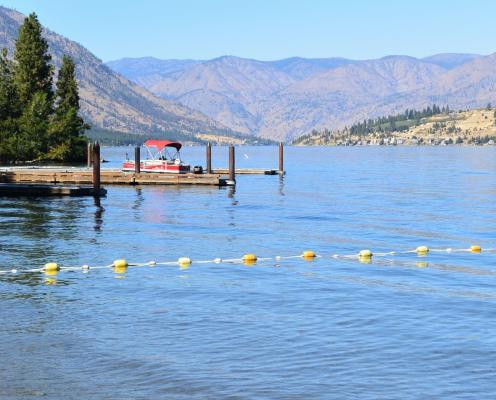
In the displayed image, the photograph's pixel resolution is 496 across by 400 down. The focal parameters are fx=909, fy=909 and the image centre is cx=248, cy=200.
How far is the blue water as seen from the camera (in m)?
21.7

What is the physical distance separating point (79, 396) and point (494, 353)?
438 inches

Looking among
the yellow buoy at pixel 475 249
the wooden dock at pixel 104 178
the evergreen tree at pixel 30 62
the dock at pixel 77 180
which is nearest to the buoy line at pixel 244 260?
the yellow buoy at pixel 475 249

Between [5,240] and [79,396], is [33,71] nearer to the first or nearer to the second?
[5,240]

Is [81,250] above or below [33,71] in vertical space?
below

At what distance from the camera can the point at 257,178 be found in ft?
415

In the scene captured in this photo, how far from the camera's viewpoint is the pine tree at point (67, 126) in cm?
14400

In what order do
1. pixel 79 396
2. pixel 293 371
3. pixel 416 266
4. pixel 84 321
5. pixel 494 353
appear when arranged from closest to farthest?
pixel 79 396, pixel 293 371, pixel 494 353, pixel 84 321, pixel 416 266

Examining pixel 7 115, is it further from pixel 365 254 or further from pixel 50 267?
pixel 50 267

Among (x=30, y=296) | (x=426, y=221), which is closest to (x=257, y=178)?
(x=426, y=221)

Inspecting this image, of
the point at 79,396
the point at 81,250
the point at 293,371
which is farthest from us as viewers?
the point at 81,250

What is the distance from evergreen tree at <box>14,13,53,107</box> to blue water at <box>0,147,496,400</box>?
9319 centimetres

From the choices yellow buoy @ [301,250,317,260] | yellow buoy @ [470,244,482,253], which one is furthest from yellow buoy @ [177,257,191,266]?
yellow buoy @ [470,244,482,253]

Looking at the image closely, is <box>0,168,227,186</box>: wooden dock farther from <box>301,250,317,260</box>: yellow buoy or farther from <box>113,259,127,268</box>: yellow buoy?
<box>113,259,127,268</box>: yellow buoy

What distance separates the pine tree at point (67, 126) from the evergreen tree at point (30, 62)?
5413mm
